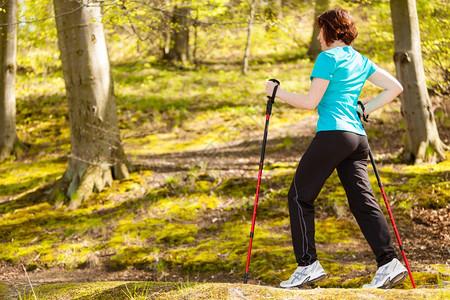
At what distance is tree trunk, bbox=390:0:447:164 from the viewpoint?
7.86m

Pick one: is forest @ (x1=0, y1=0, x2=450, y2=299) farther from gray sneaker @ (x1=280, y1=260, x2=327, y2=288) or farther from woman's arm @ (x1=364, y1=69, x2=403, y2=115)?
woman's arm @ (x1=364, y1=69, x2=403, y2=115)

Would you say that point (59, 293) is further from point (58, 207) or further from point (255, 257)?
point (58, 207)

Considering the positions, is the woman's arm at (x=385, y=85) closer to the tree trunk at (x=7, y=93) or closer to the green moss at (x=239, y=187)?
the green moss at (x=239, y=187)

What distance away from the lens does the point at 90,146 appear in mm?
8094

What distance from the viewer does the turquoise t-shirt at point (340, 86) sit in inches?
130

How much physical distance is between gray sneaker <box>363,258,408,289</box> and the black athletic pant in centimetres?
6

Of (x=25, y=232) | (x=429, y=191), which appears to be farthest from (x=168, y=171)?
(x=429, y=191)

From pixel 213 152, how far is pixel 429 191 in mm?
5017

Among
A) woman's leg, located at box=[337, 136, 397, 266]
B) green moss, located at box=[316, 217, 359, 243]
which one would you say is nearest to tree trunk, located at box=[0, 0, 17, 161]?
green moss, located at box=[316, 217, 359, 243]

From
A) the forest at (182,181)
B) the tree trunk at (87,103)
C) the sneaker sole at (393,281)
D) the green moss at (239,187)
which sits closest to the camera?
the sneaker sole at (393,281)

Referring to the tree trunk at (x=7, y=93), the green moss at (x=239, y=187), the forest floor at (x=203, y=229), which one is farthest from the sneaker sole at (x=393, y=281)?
the tree trunk at (x=7, y=93)

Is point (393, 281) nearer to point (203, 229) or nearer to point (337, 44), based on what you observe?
point (337, 44)

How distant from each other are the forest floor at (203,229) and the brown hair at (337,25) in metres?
1.87

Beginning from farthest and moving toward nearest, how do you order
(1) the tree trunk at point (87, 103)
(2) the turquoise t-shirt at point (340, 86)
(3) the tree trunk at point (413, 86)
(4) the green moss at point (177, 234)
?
(3) the tree trunk at point (413, 86) < (1) the tree trunk at point (87, 103) < (4) the green moss at point (177, 234) < (2) the turquoise t-shirt at point (340, 86)
